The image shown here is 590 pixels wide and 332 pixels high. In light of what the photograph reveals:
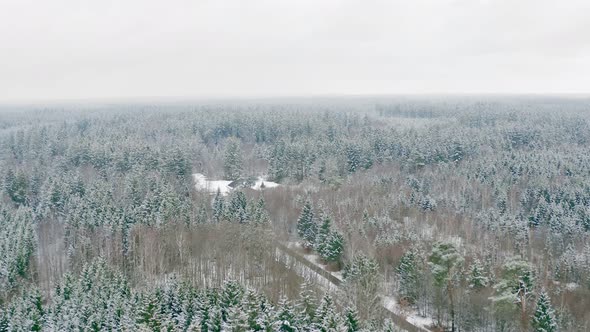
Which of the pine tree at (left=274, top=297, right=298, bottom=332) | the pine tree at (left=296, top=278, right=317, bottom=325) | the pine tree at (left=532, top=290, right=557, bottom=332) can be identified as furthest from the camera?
the pine tree at (left=532, top=290, right=557, bottom=332)

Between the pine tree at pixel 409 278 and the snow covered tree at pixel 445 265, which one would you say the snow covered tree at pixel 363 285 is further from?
the snow covered tree at pixel 445 265

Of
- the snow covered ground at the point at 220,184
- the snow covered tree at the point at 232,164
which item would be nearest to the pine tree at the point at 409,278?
the snow covered ground at the point at 220,184

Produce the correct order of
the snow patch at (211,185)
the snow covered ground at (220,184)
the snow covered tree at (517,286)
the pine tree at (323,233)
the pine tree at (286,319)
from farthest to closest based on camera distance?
1. the snow covered ground at (220,184)
2. the snow patch at (211,185)
3. the pine tree at (323,233)
4. the snow covered tree at (517,286)
5. the pine tree at (286,319)

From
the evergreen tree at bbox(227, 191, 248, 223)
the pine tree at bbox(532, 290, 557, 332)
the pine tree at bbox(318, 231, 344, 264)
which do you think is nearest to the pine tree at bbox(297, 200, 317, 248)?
the pine tree at bbox(318, 231, 344, 264)

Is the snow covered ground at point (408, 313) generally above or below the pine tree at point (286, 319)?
below

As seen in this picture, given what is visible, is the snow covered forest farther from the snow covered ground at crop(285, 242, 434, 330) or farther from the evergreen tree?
the evergreen tree

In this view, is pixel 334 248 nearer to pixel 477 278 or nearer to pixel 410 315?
pixel 410 315
